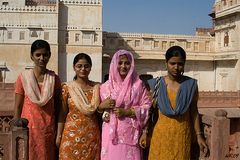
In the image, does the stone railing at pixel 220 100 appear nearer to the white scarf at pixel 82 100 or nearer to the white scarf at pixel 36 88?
the white scarf at pixel 82 100

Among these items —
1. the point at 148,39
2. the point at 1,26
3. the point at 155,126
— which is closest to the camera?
the point at 155,126

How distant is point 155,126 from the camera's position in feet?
11.7

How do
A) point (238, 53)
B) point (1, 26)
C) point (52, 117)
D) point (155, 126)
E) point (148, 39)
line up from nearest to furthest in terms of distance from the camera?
point (155, 126)
point (52, 117)
point (1, 26)
point (238, 53)
point (148, 39)

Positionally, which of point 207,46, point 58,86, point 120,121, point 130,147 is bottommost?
point 130,147

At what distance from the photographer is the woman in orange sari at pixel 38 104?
3715mm

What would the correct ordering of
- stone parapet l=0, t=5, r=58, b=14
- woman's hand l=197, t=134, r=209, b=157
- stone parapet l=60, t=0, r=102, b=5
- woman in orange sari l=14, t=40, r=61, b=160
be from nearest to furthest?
woman's hand l=197, t=134, r=209, b=157
woman in orange sari l=14, t=40, r=61, b=160
stone parapet l=0, t=5, r=58, b=14
stone parapet l=60, t=0, r=102, b=5

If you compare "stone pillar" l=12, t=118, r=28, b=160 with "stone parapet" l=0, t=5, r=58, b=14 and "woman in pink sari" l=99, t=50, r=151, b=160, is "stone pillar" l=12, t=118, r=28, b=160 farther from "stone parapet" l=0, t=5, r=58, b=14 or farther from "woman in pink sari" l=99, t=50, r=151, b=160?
"stone parapet" l=0, t=5, r=58, b=14

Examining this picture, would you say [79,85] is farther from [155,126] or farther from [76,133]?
[155,126]

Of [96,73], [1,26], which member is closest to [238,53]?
[96,73]

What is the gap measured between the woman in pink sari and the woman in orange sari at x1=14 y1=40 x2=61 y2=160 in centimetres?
55

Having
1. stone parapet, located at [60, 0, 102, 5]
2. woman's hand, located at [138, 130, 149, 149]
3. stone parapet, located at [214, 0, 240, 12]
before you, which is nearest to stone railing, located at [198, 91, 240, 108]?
stone parapet, located at [214, 0, 240, 12]

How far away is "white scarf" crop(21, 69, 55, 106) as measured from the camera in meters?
3.69

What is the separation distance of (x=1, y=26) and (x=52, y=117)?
17785mm

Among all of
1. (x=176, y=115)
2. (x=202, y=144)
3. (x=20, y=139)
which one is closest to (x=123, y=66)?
(x=176, y=115)
